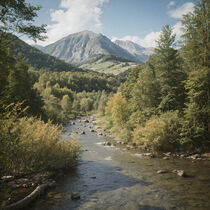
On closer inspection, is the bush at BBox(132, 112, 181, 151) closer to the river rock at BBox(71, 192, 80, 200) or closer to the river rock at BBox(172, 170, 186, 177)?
the river rock at BBox(172, 170, 186, 177)

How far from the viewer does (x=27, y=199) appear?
1116 cm

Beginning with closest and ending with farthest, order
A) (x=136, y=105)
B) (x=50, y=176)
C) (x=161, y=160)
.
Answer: (x=50, y=176) → (x=161, y=160) → (x=136, y=105)

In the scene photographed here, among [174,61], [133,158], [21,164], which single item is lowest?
[133,158]

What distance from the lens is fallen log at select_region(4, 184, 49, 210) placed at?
10.1 metres

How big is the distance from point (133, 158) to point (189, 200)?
1162 cm

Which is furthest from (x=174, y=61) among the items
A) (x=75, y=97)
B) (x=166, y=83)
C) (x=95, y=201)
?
(x=75, y=97)

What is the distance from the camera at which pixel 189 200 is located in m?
12.6

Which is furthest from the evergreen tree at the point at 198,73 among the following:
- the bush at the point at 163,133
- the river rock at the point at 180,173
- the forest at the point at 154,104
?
the river rock at the point at 180,173

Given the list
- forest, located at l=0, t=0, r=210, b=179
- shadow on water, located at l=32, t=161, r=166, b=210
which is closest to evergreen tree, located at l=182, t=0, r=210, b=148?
forest, located at l=0, t=0, r=210, b=179

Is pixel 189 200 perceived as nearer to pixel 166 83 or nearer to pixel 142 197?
pixel 142 197

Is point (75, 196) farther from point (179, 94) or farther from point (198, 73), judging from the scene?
point (179, 94)

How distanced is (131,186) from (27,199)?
28.0 feet

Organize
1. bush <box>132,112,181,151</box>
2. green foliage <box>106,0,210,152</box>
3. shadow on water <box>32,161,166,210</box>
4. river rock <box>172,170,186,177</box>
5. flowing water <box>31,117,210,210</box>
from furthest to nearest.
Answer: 1. bush <box>132,112,181,151</box>
2. green foliage <box>106,0,210,152</box>
3. river rock <box>172,170,186,177</box>
4. flowing water <box>31,117,210,210</box>
5. shadow on water <box>32,161,166,210</box>

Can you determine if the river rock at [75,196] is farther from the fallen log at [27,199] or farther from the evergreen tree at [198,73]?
the evergreen tree at [198,73]
